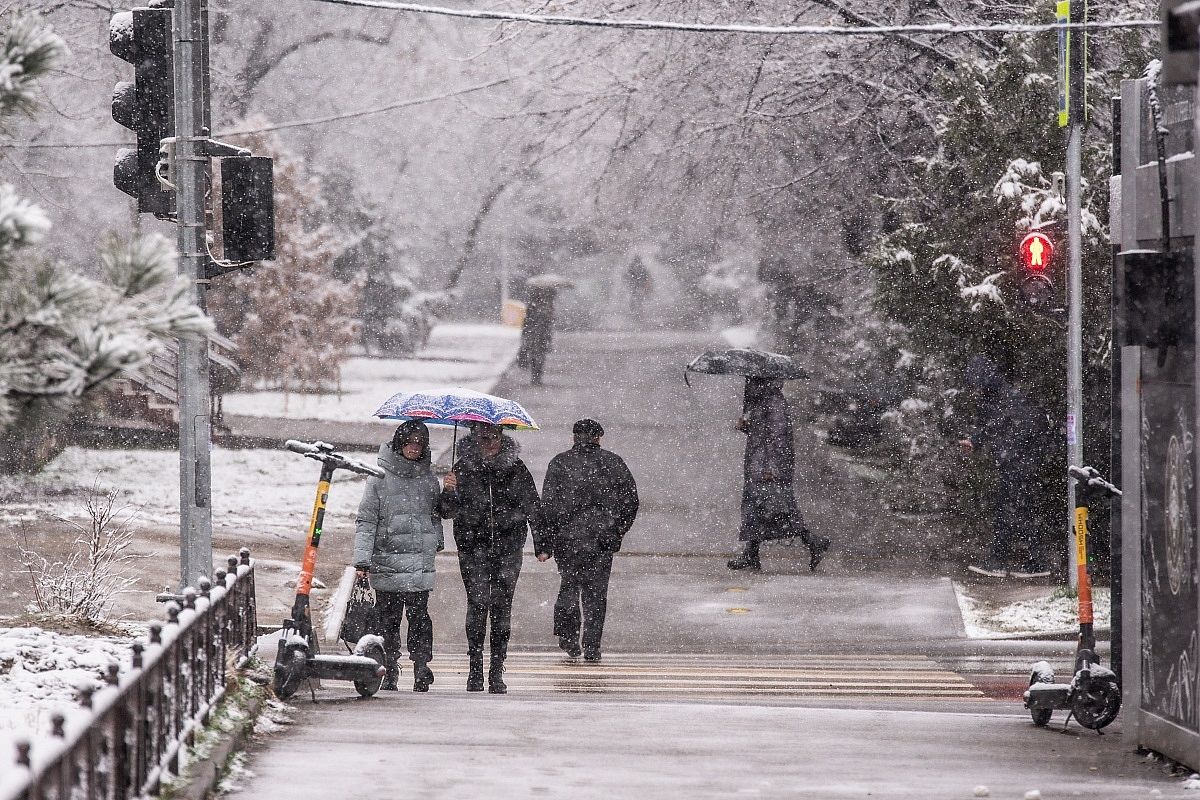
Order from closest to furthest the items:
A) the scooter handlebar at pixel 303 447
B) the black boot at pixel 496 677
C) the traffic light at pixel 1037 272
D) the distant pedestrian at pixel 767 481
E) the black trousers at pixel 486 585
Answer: the scooter handlebar at pixel 303 447, the black boot at pixel 496 677, the black trousers at pixel 486 585, the traffic light at pixel 1037 272, the distant pedestrian at pixel 767 481

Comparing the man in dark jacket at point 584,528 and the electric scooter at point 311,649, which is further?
the man in dark jacket at point 584,528

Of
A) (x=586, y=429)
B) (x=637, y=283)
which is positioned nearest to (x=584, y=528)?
(x=586, y=429)

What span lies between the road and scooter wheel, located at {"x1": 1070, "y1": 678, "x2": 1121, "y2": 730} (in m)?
0.11

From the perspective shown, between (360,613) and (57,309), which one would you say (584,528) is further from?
(57,309)

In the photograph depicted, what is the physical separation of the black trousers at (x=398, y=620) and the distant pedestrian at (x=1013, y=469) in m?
6.74

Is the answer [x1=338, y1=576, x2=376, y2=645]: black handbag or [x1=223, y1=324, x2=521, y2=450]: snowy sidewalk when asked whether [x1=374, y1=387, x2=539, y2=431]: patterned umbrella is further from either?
[x1=223, y1=324, x2=521, y2=450]: snowy sidewalk

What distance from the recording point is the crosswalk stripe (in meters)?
10.8

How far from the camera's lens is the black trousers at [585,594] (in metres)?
11.8

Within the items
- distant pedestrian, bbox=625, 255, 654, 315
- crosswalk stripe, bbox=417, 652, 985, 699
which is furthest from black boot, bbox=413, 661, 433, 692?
distant pedestrian, bbox=625, 255, 654, 315

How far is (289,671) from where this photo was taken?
8.48m

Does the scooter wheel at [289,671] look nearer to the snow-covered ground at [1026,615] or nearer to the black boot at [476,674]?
the black boot at [476,674]

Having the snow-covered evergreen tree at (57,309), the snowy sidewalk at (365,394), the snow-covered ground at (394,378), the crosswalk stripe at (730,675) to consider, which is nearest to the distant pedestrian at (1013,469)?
the crosswalk stripe at (730,675)

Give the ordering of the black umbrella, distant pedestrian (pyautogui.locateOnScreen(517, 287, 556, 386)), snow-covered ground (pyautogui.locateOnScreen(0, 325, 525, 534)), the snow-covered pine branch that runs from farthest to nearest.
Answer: distant pedestrian (pyautogui.locateOnScreen(517, 287, 556, 386)) < snow-covered ground (pyautogui.locateOnScreen(0, 325, 525, 534)) < the black umbrella < the snow-covered pine branch

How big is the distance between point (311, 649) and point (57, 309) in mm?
4890
